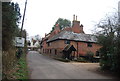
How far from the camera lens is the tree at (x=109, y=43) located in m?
13.4

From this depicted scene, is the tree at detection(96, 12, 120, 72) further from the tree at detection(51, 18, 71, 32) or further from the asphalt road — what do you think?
the tree at detection(51, 18, 71, 32)

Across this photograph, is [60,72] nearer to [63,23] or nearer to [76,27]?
[76,27]

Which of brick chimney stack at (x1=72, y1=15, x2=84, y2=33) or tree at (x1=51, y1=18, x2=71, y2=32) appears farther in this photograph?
tree at (x1=51, y1=18, x2=71, y2=32)

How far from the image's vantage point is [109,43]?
1497 cm

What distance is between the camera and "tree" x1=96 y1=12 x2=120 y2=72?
43.8ft

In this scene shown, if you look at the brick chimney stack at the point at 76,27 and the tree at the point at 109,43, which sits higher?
the brick chimney stack at the point at 76,27

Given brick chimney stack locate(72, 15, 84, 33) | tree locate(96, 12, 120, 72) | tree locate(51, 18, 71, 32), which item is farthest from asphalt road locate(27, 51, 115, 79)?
tree locate(51, 18, 71, 32)

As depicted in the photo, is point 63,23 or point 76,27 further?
point 63,23

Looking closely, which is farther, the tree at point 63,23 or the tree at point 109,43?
the tree at point 63,23

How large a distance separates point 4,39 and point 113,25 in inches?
446

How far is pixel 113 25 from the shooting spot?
50.4ft

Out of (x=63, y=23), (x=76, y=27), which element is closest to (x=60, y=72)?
(x=76, y=27)

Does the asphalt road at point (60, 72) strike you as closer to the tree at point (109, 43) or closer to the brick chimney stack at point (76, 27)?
the tree at point (109, 43)

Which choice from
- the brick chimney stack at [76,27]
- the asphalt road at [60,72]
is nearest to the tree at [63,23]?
the brick chimney stack at [76,27]
